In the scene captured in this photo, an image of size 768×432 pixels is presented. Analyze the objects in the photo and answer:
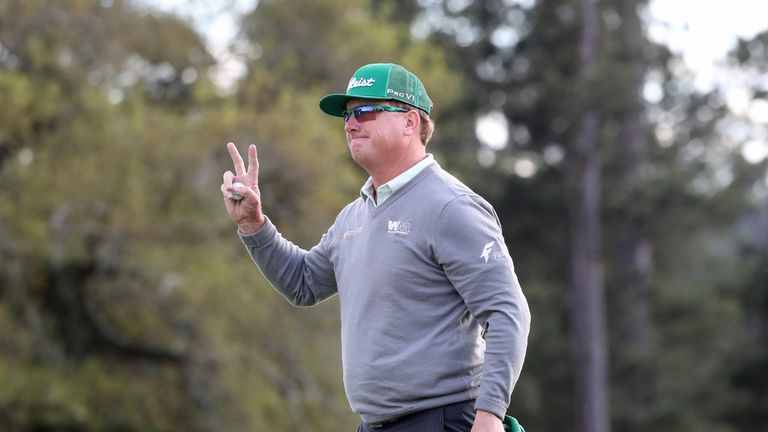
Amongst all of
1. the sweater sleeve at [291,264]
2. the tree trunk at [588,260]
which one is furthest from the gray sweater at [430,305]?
the tree trunk at [588,260]

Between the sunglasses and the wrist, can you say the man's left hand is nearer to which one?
the sunglasses

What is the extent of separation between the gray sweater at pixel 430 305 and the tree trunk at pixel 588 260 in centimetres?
2455

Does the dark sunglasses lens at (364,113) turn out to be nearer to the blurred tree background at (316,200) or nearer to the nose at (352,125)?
the nose at (352,125)

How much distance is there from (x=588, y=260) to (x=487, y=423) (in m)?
25.9

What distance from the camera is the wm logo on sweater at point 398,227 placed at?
3.51 metres

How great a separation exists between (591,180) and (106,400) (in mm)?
15054

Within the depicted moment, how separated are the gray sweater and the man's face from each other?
101mm

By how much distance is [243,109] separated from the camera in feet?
56.6

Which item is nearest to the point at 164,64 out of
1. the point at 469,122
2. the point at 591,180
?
the point at 469,122

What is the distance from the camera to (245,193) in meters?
3.81

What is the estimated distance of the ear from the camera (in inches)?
144

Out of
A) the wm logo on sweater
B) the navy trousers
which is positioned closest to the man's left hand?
the navy trousers

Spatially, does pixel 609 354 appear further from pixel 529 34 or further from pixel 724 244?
pixel 724 244

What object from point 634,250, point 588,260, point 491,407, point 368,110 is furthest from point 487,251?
point 634,250
